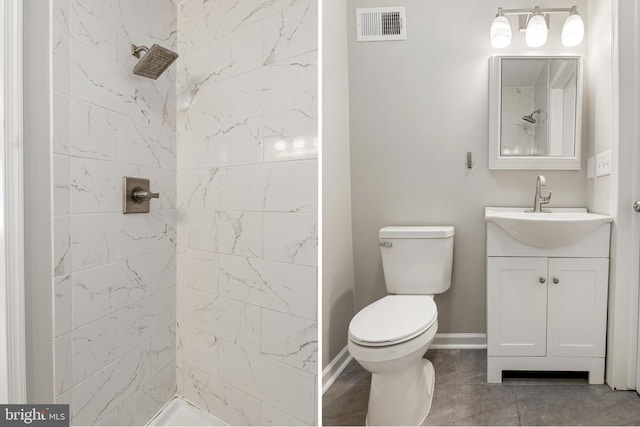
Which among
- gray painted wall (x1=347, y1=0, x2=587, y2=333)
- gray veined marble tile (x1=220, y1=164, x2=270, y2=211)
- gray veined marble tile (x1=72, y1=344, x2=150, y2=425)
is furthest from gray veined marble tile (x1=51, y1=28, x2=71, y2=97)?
gray painted wall (x1=347, y1=0, x2=587, y2=333)

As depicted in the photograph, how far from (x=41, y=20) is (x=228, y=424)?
4.75 feet

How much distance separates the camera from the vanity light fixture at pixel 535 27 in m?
1.29

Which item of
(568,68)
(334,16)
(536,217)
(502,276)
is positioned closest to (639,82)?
(568,68)

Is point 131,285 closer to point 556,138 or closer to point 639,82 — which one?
point 556,138

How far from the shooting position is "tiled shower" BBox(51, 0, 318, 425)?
902mm

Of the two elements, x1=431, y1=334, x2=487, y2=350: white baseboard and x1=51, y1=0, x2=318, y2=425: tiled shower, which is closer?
x1=51, y1=0, x2=318, y2=425: tiled shower

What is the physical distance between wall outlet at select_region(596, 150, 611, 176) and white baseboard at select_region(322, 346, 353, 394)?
1.36 m

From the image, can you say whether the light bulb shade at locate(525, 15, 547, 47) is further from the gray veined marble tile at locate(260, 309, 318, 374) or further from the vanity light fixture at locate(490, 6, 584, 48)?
the gray veined marble tile at locate(260, 309, 318, 374)

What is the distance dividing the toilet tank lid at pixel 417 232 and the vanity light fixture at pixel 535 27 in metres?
0.82

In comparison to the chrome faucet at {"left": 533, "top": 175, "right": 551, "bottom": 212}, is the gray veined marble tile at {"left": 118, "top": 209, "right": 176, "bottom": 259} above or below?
below

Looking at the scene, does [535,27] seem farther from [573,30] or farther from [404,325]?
[404,325]

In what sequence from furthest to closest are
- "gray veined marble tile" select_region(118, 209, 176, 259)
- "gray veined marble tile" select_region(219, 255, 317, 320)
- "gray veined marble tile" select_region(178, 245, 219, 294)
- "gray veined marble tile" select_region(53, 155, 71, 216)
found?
"gray veined marble tile" select_region(178, 245, 219, 294)
"gray veined marble tile" select_region(118, 209, 176, 259)
"gray veined marble tile" select_region(219, 255, 317, 320)
"gray veined marble tile" select_region(53, 155, 71, 216)

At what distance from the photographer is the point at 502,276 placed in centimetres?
134

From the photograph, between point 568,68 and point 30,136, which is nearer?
point 30,136
